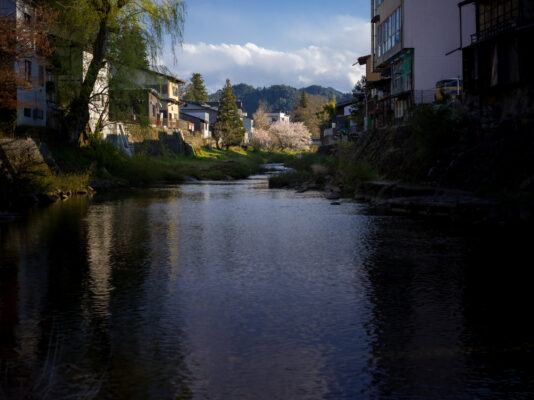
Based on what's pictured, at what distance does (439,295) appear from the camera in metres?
8.95

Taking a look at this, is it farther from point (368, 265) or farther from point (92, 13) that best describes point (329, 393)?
point (92, 13)

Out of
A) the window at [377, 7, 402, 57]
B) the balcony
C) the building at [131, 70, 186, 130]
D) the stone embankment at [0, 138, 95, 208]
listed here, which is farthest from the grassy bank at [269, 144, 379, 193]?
the building at [131, 70, 186, 130]

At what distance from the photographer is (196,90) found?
141 metres

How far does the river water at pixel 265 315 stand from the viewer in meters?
5.49

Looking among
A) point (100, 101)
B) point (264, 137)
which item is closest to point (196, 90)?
point (264, 137)

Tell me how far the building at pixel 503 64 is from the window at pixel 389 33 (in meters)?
11.3

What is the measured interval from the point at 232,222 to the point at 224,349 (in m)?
12.6

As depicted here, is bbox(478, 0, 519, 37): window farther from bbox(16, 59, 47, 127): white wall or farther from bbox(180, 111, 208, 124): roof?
bbox(180, 111, 208, 124): roof

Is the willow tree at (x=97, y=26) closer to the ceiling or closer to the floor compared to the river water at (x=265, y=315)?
closer to the ceiling

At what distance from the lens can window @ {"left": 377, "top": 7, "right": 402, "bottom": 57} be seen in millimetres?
39938

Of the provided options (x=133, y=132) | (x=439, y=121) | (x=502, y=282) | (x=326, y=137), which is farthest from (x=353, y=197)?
(x=326, y=137)

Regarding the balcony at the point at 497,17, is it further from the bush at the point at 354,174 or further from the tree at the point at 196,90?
the tree at the point at 196,90

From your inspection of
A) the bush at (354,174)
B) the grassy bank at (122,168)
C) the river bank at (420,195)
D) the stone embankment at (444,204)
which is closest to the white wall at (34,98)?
the grassy bank at (122,168)

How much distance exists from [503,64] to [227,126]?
219 feet
